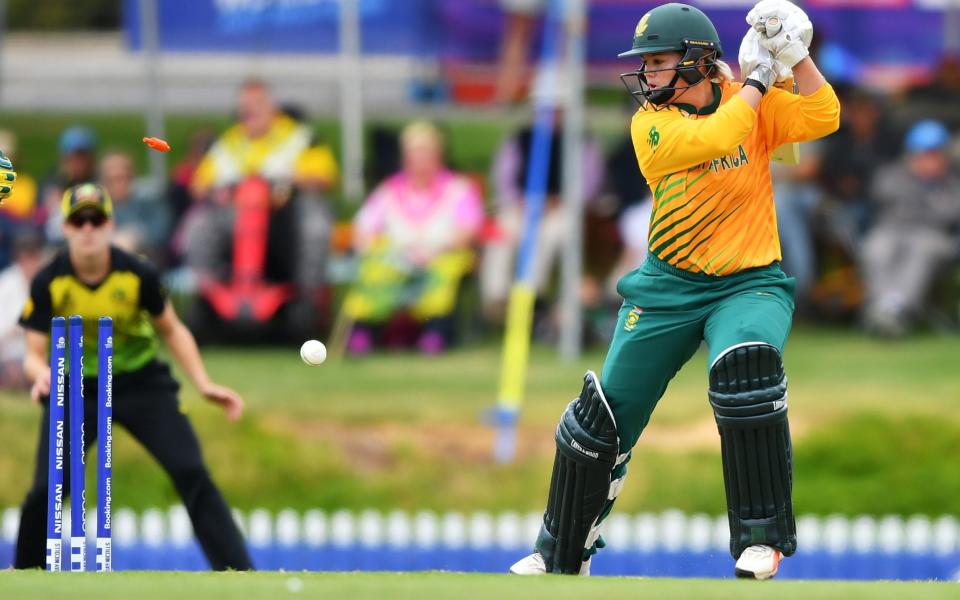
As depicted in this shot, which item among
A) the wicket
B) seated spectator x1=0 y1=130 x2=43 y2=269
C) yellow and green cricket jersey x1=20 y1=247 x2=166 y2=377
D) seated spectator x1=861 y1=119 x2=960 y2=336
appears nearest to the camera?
the wicket

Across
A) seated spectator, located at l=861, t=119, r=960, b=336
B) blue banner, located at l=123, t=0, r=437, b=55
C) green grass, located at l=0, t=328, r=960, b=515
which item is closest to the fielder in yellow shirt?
green grass, located at l=0, t=328, r=960, b=515

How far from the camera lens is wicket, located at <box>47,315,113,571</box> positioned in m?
5.64

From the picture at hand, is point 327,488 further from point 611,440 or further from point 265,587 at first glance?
point 265,587

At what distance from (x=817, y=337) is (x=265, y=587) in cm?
781

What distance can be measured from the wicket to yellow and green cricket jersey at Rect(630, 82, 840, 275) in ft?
6.46

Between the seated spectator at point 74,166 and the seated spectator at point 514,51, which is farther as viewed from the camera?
the seated spectator at point 514,51

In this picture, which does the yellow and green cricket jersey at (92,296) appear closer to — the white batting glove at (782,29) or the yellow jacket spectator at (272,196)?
the white batting glove at (782,29)

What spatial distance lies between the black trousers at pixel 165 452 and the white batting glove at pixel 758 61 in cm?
280

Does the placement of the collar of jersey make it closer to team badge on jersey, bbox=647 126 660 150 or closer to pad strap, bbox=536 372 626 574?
team badge on jersey, bbox=647 126 660 150

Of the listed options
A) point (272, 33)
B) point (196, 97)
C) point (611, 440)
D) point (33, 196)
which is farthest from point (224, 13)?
point (611, 440)

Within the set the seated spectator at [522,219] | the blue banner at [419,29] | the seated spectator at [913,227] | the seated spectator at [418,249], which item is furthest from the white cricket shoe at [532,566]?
the blue banner at [419,29]

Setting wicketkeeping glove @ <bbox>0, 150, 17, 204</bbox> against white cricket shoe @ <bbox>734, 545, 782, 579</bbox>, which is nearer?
white cricket shoe @ <bbox>734, 545, 782, 579</bbox>

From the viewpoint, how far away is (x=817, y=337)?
12.1 m

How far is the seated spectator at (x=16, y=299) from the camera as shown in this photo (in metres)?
10.9
